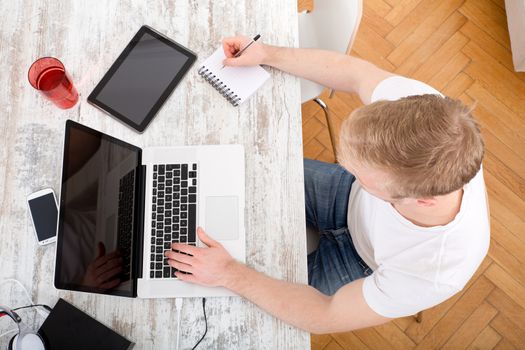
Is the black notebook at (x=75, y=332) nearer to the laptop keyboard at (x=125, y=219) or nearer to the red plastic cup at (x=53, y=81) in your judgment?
the laptop keyboard at (x=125, y=219)

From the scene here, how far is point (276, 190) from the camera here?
41.6 inches

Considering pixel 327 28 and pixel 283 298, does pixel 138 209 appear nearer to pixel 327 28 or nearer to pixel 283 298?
pixel 283 298

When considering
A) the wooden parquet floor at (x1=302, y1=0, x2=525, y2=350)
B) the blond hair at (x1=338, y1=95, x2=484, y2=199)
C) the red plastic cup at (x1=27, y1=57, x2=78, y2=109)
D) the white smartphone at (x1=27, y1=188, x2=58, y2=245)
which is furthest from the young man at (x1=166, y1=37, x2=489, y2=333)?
the wooden parquet floor at (x1=302, y1=0, x2=525, y2=350)

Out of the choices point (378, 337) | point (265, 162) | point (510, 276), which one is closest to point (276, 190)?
point (265, 162)

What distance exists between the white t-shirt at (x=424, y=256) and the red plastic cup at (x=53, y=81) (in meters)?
0.81

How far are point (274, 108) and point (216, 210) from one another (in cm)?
30

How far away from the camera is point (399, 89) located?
99 centimetres

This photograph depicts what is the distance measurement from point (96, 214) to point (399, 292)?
672 mm

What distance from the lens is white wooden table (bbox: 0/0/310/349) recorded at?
989 millimetres

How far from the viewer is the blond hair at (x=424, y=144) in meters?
0.70

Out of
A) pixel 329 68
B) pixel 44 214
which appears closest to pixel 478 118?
pixel 329 68

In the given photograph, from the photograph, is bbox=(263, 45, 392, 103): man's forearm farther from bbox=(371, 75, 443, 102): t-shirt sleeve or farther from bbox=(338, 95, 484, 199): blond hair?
bbox=(338, 95, 484, 199): blond hair

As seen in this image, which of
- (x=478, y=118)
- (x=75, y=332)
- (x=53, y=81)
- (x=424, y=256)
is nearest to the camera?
(x=424, y=256)

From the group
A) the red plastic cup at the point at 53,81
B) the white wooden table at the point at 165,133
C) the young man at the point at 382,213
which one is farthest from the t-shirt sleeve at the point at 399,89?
the red plastic cup at the point at 53,81
